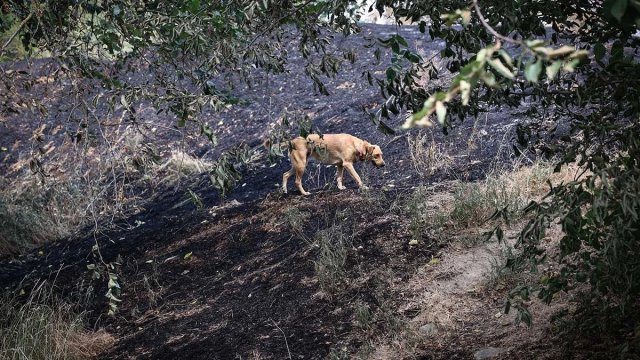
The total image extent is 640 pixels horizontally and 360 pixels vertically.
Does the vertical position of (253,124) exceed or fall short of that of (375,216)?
it falls short

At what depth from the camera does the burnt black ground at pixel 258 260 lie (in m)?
5.49

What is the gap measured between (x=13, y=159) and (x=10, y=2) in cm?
856

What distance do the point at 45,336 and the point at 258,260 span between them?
187 centimetres

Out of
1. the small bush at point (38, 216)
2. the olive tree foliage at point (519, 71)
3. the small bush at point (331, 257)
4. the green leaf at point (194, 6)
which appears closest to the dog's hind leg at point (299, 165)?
the small bush at point (331, 257)

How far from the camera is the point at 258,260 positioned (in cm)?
664

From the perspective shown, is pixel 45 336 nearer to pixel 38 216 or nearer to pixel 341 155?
pixel 341 155

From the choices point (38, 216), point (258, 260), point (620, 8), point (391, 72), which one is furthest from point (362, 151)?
point (620, 8)

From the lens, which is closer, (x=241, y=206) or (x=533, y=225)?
(x=533, y=225)

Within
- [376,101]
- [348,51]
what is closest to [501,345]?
[348,51]

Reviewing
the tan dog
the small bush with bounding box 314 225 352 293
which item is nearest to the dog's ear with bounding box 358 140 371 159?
the tan dog

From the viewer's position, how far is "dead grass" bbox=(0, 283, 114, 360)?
18.1 feet

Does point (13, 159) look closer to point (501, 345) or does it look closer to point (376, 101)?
point (376, 101)

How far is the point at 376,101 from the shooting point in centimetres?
1016

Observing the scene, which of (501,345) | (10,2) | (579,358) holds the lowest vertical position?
(501,345)
